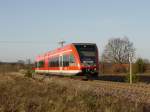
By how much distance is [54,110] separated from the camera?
10297 millimetres

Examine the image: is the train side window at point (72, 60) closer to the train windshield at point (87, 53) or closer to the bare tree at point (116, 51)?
the train windshield at point (87, 53)

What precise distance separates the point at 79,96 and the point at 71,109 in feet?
10.0

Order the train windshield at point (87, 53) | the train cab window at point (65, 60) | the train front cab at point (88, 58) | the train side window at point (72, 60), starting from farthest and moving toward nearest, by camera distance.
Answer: the train cab window at point (65, 60) → the train side window at point (72, 60) → the train windshield at point (87, 53) → the train front cab at point (88, 58)

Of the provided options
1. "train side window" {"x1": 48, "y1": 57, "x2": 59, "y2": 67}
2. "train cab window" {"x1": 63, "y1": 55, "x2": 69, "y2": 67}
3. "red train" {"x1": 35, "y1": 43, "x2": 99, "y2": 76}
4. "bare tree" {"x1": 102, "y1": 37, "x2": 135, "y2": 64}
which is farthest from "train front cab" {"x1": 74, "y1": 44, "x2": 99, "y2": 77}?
"bare tree" {"x1": 102, "y1": 37, "x2": 135, "y2": 64}

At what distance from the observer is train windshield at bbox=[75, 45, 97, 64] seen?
100ft

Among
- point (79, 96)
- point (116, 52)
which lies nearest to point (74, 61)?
point (79, 96)

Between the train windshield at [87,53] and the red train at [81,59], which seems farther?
the train windshield at [87,53]

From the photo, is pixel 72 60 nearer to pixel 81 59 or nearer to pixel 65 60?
pixel 81 59

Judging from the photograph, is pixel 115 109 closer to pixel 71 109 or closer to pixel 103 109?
pixel 103 109

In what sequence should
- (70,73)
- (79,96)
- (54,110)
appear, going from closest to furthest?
(54,110), (79,96), (70,73)

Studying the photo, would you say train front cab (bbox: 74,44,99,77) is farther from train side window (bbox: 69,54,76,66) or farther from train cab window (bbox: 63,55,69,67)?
train cab window (bbox: 63,55,69,67)

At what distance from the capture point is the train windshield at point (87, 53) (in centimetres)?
3054

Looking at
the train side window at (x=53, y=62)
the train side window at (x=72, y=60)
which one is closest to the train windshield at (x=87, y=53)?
the train side window at (x=72, y=60)

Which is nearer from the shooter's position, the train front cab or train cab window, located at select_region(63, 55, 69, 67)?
the train front cab
